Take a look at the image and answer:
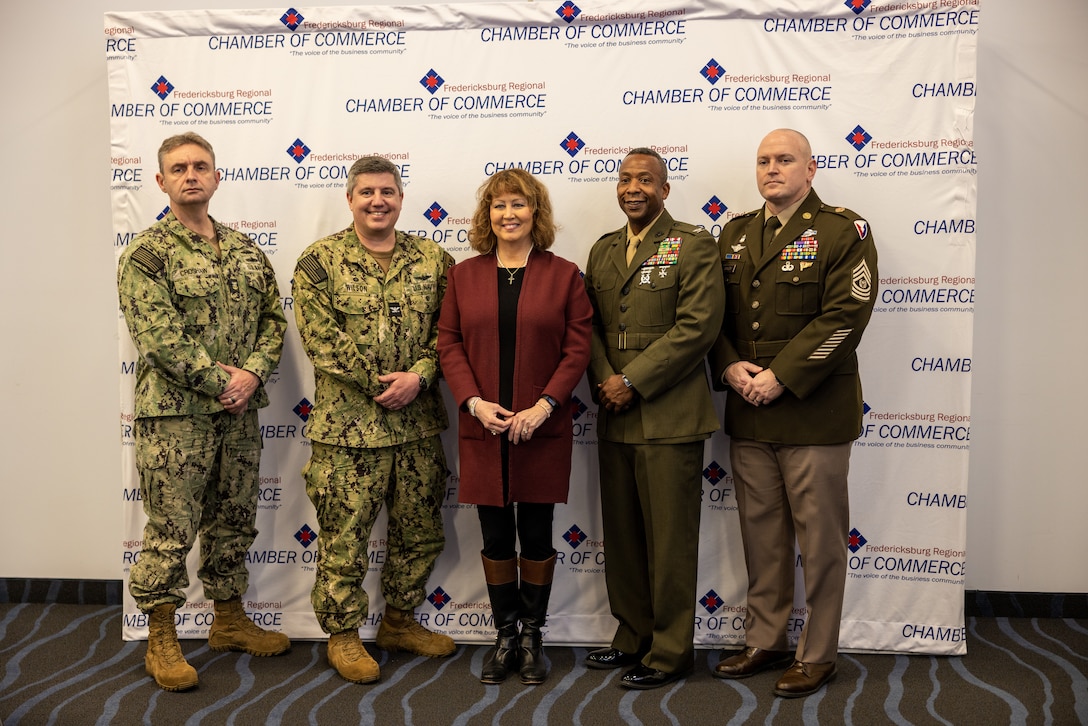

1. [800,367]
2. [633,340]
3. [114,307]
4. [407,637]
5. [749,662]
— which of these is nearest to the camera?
[800,367]

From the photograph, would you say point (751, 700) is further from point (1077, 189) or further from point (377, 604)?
point (1077, 189)

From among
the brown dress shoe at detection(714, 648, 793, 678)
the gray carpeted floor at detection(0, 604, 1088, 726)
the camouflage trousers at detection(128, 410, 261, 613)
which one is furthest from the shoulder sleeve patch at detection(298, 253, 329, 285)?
the brown dress shoe at detection(714, 648, 793, 678)

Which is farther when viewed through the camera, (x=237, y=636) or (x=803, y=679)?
(x=237, y=636)

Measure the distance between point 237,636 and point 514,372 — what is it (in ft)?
5.00

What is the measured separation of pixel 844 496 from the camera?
9.51 ft

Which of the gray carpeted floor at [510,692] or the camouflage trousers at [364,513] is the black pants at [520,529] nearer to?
the camouflage trousers at [364,513]

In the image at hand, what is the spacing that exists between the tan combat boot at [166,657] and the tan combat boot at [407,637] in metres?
0.68

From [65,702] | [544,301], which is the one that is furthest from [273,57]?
[65,702]

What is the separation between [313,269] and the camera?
2.96 meters

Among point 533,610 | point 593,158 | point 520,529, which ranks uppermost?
point 593,158

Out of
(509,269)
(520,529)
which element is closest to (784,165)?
(509,269)

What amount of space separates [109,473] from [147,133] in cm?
151

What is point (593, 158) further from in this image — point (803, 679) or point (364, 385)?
point (803, 679)

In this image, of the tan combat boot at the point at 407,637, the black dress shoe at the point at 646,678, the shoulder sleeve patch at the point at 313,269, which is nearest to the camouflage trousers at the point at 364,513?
the tan combat boot at the point at 407,637
